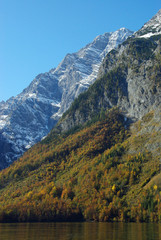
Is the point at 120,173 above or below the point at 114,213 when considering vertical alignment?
above

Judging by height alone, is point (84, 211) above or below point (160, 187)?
below

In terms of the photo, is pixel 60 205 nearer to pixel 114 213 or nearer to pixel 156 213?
pixel 114 213

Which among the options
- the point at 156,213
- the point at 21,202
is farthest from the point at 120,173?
the point at 21,202

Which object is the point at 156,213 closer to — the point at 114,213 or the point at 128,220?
the point at 128,220

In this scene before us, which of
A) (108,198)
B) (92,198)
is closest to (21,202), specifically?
(92,198)

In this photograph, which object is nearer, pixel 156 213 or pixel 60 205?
pixel 156 213

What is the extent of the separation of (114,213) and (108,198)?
17435mm

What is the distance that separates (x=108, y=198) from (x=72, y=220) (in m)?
26.4

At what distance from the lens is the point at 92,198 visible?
174 metres

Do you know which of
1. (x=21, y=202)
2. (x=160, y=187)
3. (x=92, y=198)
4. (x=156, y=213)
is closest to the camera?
(x=156, y=213)

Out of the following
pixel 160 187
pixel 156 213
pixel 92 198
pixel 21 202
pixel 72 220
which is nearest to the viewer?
pixel 156 213

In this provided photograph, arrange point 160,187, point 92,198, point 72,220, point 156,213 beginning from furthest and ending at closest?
point 92,198 → point 72,220 → point 160,187 → point 156,213

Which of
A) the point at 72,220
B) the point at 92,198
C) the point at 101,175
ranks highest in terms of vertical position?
the point at 101,175

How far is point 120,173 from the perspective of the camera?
182 metres
